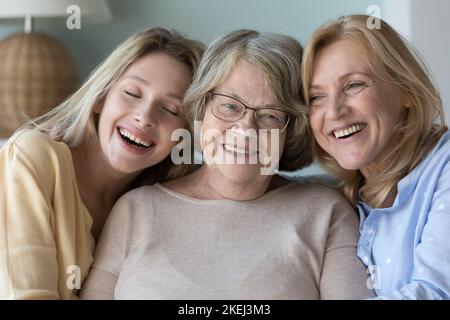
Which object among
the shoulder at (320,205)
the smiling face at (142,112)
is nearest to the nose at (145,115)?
the smiling face at (142,112)

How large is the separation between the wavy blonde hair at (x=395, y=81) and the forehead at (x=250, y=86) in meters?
0.08

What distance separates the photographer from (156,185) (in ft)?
4.57

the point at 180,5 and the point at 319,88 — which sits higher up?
the point at 180,5

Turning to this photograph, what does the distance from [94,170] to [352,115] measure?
1.85 ft

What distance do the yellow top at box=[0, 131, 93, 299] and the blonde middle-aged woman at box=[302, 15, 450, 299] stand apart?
0.51 meters

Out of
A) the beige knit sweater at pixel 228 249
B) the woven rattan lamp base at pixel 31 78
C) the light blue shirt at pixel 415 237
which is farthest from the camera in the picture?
the woven rattan lamp base at pixel 31 78

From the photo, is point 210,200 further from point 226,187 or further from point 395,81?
point 395,81

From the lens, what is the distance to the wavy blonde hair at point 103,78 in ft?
4.58

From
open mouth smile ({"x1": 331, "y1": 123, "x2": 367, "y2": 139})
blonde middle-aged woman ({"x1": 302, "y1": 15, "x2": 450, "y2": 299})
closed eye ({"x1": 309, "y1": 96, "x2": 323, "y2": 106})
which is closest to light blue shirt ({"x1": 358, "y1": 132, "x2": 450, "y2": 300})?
blonde middle-aged woman ({"x1": 302, "y1": 15, "x2": 450, "y2": 299})

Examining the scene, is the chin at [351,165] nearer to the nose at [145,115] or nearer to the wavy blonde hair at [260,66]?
the wavy blonde hair at [260,66]
